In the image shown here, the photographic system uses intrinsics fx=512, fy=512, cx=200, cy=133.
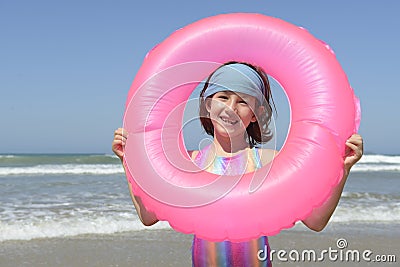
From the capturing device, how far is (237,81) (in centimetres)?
243

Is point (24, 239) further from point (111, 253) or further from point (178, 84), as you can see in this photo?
point (178, 84)

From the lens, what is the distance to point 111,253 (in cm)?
502

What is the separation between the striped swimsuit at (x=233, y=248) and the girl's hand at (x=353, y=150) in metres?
0.42

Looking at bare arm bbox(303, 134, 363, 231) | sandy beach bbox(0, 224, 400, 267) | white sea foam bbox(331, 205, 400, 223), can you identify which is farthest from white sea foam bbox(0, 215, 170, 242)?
bare arm bbox(303, 134, 363, 231)

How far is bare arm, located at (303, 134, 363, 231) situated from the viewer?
7.55 feet

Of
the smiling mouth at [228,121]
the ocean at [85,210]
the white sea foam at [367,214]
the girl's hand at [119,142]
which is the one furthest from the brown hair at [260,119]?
the white sea foam at [367,214]

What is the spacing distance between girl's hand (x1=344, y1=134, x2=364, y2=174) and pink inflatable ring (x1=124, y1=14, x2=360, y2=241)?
1.2 inches

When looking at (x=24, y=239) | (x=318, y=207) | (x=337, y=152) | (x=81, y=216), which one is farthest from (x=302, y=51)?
(x=81, y=216)

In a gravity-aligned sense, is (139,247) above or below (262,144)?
below

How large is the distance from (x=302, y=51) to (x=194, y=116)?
66 cm

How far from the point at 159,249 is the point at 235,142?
288 cm

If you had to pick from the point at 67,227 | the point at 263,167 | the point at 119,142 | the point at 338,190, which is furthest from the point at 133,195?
the point at 67,227

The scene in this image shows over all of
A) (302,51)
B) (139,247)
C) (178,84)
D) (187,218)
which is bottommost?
(139,247)

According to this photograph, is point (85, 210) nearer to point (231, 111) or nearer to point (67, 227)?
point (67, 227)
